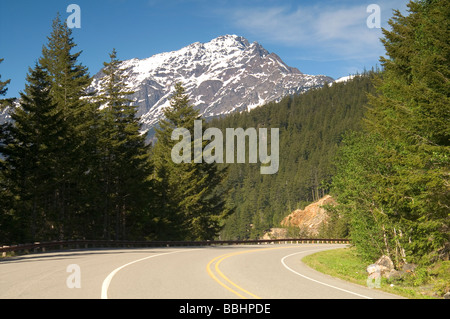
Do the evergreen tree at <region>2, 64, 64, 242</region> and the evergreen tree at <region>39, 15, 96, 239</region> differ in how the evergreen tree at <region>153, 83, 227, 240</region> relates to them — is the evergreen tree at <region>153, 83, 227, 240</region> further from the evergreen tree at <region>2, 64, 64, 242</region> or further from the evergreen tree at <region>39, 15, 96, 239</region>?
the evergreen tree at <region>2, 64, 64, 242</region>

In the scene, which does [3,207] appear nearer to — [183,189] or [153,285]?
[183,189]

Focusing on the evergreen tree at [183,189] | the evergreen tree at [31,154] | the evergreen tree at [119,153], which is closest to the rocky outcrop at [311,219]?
the evergreen tree at [183,189]

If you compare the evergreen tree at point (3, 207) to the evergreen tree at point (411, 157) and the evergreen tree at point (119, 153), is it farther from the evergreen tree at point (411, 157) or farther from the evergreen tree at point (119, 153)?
the evergreen tree at point (411, 157)

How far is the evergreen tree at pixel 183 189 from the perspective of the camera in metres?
43.5

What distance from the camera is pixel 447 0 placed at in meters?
15.8

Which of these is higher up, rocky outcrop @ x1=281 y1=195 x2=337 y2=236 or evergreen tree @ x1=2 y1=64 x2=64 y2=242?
evergreen tree @ x1=2 y1=64 x2=64 y2=242

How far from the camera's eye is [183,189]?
45156 mm

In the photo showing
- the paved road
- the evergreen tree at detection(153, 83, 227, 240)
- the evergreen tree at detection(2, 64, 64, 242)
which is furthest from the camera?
the evergreen tree at detection(153, 83, 227, 240)

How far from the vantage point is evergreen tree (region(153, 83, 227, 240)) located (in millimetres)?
43484

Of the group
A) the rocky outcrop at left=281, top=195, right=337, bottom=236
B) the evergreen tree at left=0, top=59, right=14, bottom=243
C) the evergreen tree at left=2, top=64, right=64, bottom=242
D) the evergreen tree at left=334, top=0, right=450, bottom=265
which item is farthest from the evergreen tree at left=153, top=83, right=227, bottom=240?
the rocky outcrop at left=281, top=195, right=337, bottom=236

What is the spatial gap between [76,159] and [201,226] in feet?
61.1
